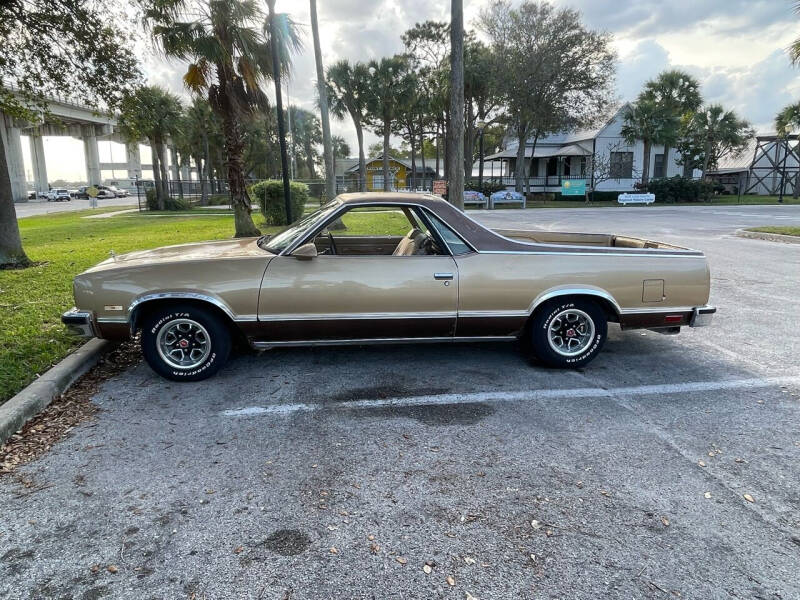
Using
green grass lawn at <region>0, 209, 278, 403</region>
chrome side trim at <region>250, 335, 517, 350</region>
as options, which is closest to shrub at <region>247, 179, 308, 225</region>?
green grass lawn at <region>0, 209, 278, 403</region>


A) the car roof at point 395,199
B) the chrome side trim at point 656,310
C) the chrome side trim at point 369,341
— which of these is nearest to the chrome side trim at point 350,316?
the chrome side trim at point 369,341

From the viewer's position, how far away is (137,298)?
160 inches

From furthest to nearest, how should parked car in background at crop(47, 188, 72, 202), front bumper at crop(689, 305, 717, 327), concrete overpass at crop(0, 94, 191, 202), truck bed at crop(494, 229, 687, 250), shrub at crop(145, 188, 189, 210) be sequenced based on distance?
parked car in background at crop(47, 188, 72, 202), concrete overpass at crop(0, 94, 191, 202), shrub at crop(145, 188, 189, 210), truck bed at crop(494, 229, 687, 250), front bumper at crop(689, 305, 717, 327)

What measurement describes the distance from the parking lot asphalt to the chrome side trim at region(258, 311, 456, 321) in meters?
0.54

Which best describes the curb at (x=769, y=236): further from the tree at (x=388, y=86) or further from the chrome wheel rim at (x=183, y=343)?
the tree at (x=388, y=86)

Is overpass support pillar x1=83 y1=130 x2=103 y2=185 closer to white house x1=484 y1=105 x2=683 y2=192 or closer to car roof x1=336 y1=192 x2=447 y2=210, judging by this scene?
white house x1=484 y1=105 x2=683 y2=192

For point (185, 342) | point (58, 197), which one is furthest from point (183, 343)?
point (58, 197)

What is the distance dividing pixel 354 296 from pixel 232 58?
11.4 meters

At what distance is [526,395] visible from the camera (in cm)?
403

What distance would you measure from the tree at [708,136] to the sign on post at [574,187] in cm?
985

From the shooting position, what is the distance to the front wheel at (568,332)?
4438 millimetres

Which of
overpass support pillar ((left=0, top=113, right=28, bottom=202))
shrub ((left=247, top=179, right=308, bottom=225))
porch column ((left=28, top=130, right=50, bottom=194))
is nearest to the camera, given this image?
shrub ((left=247, top=179, right=308, bottom=225))

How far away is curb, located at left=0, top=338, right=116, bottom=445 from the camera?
→ 3.45m

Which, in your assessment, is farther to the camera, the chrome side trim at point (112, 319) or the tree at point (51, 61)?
the tree at point (51, 61)
